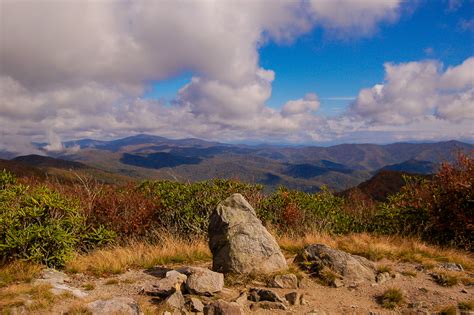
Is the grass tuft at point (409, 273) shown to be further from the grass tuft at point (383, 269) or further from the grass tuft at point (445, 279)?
the grass tuft at point (445, 279)

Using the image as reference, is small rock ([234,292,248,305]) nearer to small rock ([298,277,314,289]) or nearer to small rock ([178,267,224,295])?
small rock ([178,267,224,295])

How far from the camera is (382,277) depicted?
974 centimetres

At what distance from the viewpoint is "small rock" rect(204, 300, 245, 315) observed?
7.31 metres

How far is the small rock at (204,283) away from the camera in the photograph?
27.6 ft

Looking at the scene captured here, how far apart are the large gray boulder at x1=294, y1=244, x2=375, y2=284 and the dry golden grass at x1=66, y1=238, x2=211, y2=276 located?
12.7 ft

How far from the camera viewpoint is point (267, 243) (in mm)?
10375

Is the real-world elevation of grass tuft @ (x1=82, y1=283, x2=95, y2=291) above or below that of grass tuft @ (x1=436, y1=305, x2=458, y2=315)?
above

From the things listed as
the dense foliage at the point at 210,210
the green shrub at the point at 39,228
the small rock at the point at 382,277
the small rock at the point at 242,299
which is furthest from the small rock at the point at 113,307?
the small rock at the point at 382,277

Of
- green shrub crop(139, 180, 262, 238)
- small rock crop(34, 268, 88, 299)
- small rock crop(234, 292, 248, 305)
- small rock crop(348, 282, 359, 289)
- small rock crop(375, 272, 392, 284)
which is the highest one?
green shrub crop(139, 180, 262, 238)

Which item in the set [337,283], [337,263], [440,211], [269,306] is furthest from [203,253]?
[440,211]

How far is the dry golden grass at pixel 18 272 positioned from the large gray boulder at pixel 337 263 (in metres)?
8.02

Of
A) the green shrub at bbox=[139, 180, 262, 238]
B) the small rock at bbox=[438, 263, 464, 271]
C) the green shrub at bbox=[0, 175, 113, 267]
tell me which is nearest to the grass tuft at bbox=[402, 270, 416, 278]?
the small rock at bbox=[438, 263, 464, 271]

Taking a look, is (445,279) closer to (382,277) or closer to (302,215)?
(382,277)

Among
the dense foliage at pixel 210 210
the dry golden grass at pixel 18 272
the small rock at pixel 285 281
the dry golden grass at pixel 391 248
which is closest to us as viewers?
the dry golden grass at pixel 18 272
